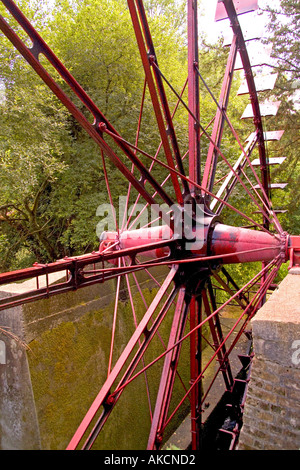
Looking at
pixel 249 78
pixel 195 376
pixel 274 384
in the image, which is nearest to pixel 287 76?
pixel 249 78

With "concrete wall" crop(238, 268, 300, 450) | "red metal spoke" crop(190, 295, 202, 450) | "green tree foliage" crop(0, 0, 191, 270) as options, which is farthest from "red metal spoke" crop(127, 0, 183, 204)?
"green tree foliage" crop(0, 0, 191, 270)

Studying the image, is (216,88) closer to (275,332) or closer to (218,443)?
(218,443)

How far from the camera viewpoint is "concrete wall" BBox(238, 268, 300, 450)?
2.83 metres

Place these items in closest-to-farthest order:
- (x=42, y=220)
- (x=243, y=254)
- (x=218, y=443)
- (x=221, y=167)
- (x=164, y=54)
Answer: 1. (x=243, y=254)
2. (x=218, y=443)
3. (x=221, y=167)
4. (x=42, y=220)
5. (x=164, y=54)

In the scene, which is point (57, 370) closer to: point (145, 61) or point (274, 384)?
point (274, 384)

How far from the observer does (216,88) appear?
566 inches

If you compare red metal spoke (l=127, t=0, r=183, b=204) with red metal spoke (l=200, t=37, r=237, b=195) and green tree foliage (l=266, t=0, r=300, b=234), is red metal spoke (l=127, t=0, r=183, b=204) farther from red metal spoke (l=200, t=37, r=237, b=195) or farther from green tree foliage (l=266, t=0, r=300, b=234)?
green tree foliage (l=266, t=0, r=300, b=234)

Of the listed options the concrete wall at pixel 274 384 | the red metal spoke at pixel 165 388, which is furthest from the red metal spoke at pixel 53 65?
the concrete wall at pixel 274 384

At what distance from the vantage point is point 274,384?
2955 mm

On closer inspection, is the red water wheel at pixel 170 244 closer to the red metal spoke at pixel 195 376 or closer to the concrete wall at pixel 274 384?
the red metal spoke at pixel 195 376

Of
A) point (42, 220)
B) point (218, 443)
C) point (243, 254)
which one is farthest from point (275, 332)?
point (42, 220)

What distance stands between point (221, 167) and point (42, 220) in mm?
6790

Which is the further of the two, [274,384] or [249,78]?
[249,78]

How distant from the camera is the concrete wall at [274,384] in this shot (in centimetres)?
283
